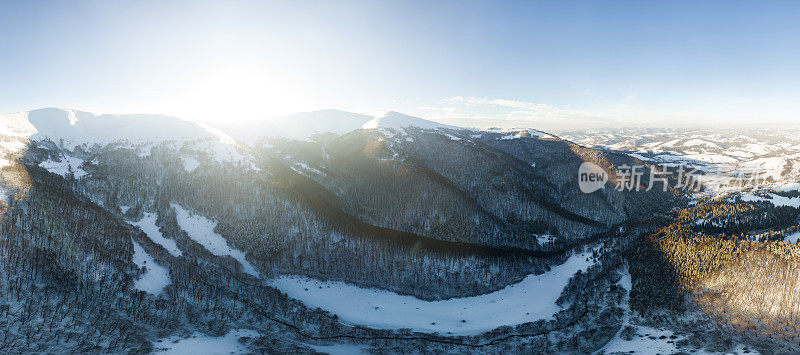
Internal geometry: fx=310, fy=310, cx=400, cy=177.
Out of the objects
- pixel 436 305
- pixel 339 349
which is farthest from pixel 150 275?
pixel 436 305

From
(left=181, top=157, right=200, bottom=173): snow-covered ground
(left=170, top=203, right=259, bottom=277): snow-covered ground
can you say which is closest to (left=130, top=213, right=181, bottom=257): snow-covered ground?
(left=170, top=203, right=259, bottom=277): snow-covered ground

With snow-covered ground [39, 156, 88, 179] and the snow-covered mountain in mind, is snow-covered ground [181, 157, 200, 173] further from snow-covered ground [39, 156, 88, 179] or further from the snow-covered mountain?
snow-covered ground [39, 156, 88, 179]

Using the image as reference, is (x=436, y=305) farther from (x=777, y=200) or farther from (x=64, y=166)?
(x=777, y=200)

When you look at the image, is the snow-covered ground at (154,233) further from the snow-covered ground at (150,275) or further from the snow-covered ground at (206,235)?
the snow-covered ground at (150,275)

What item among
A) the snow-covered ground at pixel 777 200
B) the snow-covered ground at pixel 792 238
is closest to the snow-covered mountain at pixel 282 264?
the snow-covered ground at pixel 777 200

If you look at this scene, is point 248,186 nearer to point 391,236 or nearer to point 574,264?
point 391,236

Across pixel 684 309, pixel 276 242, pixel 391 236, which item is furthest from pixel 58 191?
pixel 684 309
